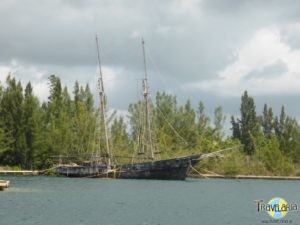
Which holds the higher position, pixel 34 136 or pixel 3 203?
pixel 34 136

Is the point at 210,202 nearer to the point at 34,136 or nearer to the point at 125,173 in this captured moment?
the point at 125,173

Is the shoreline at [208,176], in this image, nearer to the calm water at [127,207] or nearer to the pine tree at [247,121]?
the pine tree at [247,121]

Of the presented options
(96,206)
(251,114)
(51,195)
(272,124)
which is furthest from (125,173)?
(272,124)

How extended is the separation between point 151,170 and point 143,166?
1.44 m

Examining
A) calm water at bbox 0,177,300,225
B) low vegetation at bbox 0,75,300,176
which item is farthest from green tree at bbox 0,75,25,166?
calm water at bbox 0,177,300,225

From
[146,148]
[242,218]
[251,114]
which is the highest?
[251,114]

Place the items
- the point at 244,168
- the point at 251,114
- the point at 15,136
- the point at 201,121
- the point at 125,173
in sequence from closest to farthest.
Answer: the point at 125,173 → the point at 15,136 → the point at 244,168 → the point at 201,121 → the point at 251,114

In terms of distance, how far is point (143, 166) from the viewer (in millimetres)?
98500

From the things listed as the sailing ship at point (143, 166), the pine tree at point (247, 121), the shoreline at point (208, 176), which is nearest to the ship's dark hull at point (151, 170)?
the sailing ship at point (143, 166)

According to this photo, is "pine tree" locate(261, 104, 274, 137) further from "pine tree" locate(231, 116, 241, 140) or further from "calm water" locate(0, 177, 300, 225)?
"calm water" locate(0, 177, 300, 225)

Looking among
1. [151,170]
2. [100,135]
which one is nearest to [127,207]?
[151,170]

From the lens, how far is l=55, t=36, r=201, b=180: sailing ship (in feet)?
319

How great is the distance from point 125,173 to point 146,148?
10.1 meters

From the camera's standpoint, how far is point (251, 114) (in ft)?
515
